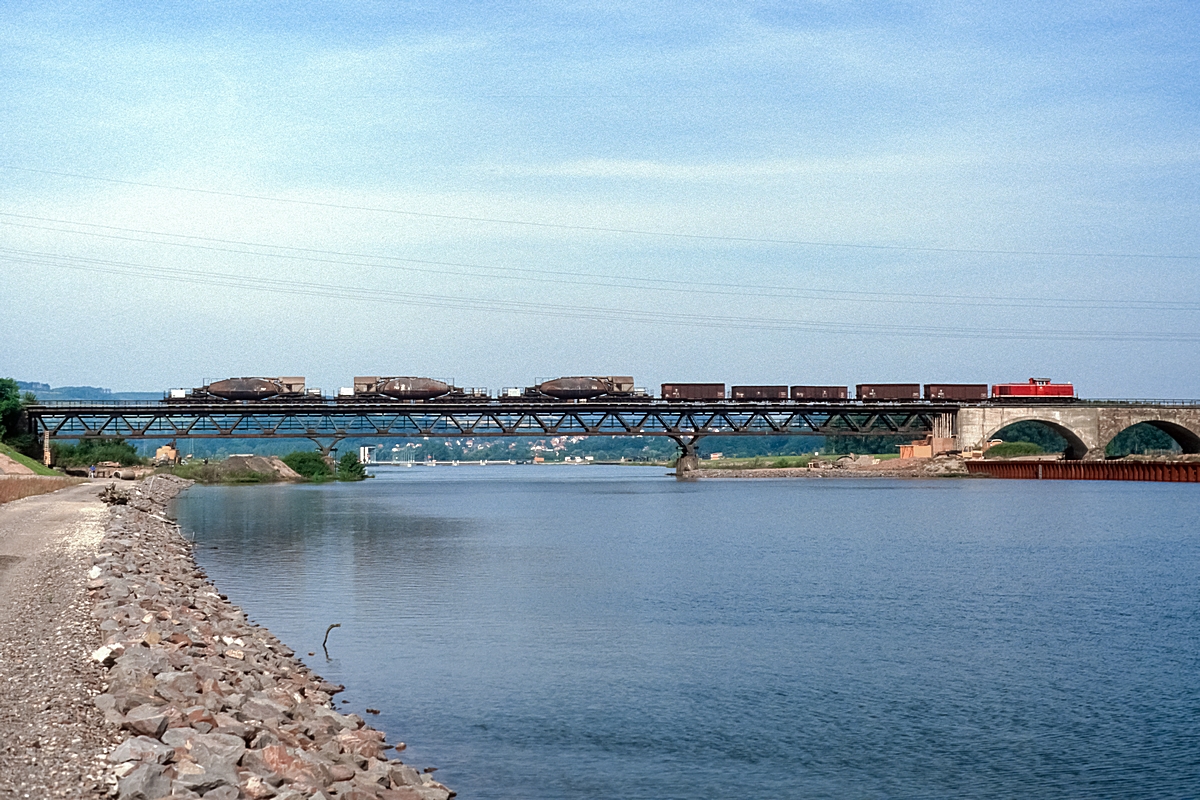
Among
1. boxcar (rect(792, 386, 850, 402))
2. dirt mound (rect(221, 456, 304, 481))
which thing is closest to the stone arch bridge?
boxcar (rect(792, 386, 850, 402))

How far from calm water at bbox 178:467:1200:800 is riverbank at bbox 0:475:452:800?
1.54 meters

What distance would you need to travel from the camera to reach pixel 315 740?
48.8 feet

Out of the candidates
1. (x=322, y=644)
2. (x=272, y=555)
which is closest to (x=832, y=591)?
(x=322, y=644)

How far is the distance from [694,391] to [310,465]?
149 feet

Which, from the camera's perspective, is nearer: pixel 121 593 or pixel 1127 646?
pixel 121 593

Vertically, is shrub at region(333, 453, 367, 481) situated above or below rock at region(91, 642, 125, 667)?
below

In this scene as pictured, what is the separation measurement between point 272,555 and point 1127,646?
2924 cm

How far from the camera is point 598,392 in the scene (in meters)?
125

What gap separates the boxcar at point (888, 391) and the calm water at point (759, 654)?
74781mm

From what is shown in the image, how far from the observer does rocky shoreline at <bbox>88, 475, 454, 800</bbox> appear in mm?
11414

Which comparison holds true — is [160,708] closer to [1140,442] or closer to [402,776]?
[402,776]

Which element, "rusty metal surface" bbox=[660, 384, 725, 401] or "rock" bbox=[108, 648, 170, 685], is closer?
"rock" bbox=[108, 648, 170, 685]

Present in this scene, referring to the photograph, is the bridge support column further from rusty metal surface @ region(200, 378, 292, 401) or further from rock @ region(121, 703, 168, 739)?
rock @ region(121, 703, 168, 739)

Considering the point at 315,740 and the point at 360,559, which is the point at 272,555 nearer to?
the point at 360,559
